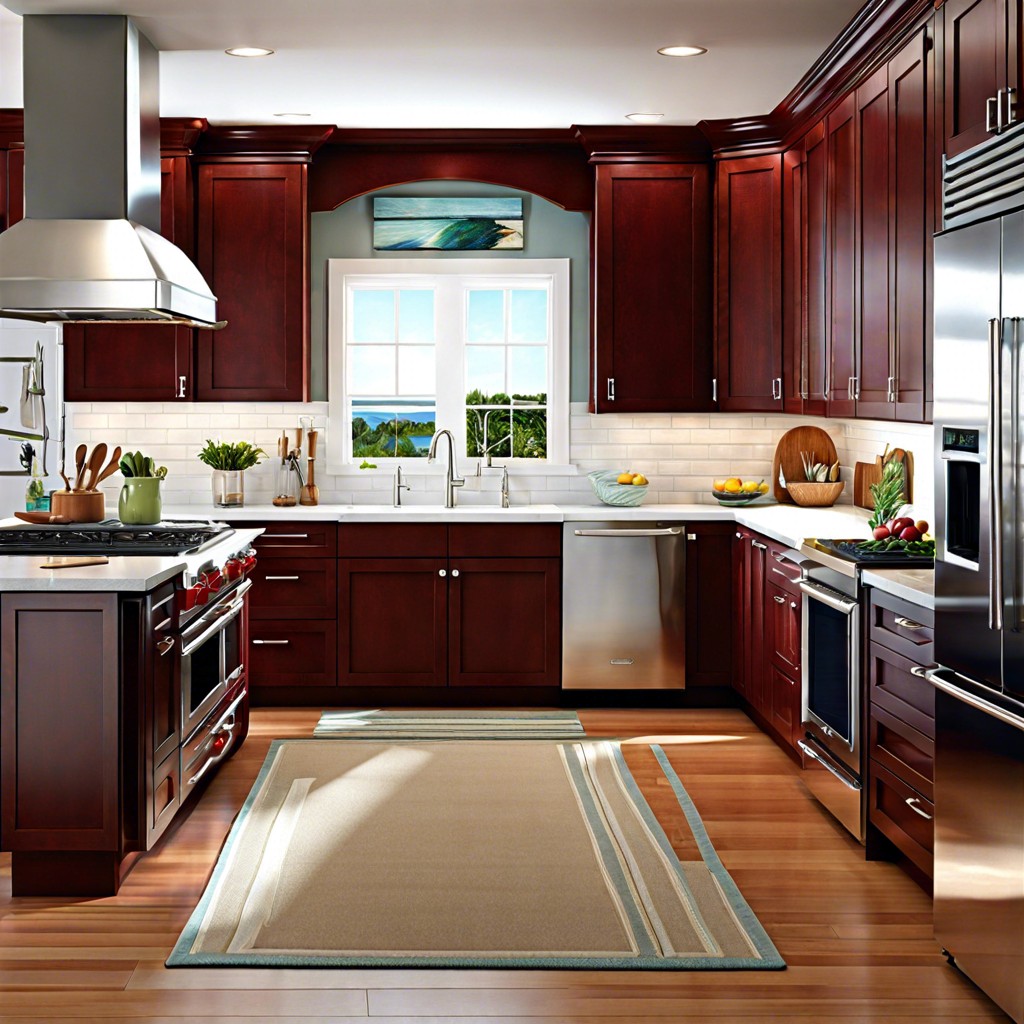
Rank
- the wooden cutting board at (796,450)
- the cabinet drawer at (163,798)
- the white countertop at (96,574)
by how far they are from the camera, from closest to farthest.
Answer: the white countertop at (96,574) < the cabinet drawer at (163,798) < the wooden cutting board at (796,450)

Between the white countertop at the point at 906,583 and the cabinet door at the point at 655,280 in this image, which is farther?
the cabinet door at the point at 655,280

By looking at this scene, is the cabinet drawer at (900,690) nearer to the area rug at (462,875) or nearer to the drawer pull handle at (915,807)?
the drawer pull handle at (915,807)

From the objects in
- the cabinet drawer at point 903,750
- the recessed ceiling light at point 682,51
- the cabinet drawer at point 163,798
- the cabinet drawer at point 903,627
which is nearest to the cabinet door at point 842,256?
the recessed ceiling light at point 682,51

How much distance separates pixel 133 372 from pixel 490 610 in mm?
2161

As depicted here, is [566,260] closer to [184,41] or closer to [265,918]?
[184,41]

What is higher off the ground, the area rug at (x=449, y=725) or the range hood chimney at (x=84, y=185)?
the range hood chimney at (x=84, y=185)

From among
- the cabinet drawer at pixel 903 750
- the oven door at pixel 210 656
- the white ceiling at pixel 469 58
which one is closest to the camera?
the cabinet drawer at pixel 903 750

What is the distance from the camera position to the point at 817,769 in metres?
4.41

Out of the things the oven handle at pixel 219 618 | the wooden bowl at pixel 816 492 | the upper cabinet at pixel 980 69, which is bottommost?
the oven handle at pixel 219 618

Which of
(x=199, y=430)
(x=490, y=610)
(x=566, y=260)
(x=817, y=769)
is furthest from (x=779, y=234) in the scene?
(x=199, y=430)

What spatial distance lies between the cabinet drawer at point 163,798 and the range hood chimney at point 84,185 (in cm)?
164

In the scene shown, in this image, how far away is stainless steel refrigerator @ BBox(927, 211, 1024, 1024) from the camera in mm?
2693

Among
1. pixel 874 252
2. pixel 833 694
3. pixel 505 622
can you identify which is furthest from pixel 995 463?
pixel 505 622

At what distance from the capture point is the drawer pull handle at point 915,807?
3440 mm
